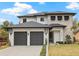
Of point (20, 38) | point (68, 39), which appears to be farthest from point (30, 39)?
point (68, 39)

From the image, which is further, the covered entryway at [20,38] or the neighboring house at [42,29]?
the neighboring house at [42,29]

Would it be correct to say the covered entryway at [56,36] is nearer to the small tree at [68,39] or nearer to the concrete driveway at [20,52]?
the small tree at [68,39]

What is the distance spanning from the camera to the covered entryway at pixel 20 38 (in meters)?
38.7

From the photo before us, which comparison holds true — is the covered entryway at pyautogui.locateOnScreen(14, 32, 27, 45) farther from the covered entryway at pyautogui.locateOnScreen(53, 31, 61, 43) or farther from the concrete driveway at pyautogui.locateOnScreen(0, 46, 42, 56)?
the concrete driveway at pyautogui.locateOnScreen(0, 46, 42, 56)

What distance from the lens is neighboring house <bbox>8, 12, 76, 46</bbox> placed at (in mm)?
38844

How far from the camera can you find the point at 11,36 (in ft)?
128

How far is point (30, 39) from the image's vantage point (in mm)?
39062

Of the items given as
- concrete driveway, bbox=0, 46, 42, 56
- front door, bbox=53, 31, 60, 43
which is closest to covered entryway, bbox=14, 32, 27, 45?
front door, bbox=53, 31, 60, 43

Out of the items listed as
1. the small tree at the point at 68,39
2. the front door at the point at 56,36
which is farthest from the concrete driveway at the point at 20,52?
the small tree at the point at 68,39

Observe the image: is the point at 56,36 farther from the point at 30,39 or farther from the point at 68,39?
the point at 30,39

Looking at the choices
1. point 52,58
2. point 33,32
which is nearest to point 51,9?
point 33,32

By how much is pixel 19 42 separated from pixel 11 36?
1641 millimetres

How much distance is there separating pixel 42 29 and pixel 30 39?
2444 mm

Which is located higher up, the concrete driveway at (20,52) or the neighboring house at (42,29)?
the neighboring house at (42,29)
